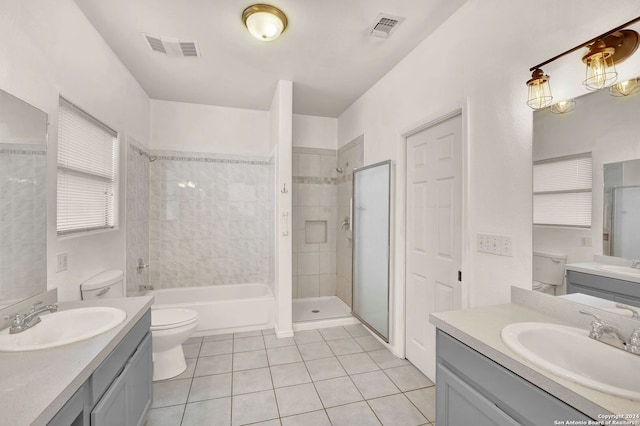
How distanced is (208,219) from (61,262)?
1.96 metres

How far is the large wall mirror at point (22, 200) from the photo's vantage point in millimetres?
1297

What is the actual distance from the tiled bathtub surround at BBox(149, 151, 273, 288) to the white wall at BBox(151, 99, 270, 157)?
124 mm

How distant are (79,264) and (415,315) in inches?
100

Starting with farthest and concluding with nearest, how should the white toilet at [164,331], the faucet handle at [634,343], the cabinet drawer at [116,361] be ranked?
the white toilet at [164,331]
the cabinet drawer at [116,361]
the faucet handle at [634,343]

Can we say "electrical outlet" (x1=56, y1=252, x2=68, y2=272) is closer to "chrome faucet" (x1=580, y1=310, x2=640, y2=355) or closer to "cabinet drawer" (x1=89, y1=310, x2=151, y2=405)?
"cabinet drawer" (x1=89, y1=310, x2=151, y2=405)

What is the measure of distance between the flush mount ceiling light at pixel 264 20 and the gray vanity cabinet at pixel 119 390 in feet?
6.46

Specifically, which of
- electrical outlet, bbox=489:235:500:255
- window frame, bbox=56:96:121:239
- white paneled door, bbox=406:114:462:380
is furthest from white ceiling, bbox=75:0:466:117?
electrical outlet, bbox=489:235:500:255

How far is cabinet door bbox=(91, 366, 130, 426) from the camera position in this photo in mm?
1081

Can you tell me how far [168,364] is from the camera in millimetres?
2305

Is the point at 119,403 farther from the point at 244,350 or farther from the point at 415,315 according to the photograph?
the point at 415,315

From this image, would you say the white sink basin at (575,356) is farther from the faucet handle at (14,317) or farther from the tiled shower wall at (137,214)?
the tiled shower wall at (137,214)

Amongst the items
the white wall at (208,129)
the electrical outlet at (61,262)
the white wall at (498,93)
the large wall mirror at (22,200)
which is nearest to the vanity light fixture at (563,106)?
the white wall at (498,93)

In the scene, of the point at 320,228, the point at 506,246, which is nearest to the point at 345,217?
the point at 320,228

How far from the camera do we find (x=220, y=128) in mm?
3758
